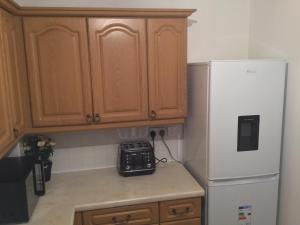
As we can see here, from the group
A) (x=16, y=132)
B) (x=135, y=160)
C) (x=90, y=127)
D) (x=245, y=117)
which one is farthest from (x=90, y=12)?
(x=245, y=117)

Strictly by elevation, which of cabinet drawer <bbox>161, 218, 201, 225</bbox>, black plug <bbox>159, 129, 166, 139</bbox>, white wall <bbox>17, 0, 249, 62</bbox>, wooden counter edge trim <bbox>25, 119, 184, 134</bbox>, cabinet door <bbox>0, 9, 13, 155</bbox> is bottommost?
cabinet drawer <bbox>161, 218, 201, 225</bbox>

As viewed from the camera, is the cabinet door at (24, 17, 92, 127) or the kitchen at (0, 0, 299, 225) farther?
the kitchen at (0, 0, 299, 225)

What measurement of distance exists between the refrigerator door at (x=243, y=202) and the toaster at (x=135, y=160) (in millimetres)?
514

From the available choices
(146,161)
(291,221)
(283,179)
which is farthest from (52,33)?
(291,221)

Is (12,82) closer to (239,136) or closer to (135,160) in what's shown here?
(135,160)

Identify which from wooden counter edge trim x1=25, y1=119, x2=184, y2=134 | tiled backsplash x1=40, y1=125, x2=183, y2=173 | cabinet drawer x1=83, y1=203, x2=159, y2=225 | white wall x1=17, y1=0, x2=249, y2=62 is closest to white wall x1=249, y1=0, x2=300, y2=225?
white wall x1=17, y1=0, x2=249, y2=62

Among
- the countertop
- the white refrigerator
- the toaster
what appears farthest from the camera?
the toaster

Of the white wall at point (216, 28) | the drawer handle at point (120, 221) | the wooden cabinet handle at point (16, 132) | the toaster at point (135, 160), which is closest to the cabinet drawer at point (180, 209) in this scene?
the drawer handle at point (120, 221)

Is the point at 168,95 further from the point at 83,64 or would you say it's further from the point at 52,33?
the point at 52,33

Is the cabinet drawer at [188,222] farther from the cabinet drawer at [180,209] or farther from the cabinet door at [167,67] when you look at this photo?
the cabinet door at [167,67]

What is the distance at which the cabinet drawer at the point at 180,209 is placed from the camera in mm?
1897

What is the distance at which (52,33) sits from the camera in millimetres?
1812

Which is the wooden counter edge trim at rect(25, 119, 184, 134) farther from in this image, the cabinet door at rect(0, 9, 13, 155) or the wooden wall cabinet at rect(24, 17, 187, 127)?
the cabinet door at rect(0, 9, 13, 155)

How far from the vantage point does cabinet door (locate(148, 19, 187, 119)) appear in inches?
76.9
